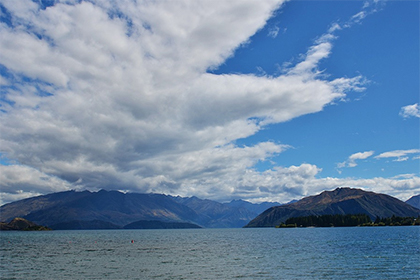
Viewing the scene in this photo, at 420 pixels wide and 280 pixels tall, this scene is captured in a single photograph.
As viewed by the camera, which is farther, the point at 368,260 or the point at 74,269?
the point at 368,260

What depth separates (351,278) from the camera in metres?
67.6

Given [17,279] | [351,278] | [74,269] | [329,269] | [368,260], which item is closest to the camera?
[351,278]

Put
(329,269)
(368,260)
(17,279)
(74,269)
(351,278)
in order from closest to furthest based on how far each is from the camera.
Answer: (351,278)
(17,279)
(329,269)
(74,269)
(368,260)

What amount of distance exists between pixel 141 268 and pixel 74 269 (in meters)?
17.7

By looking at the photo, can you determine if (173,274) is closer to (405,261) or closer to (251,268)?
(251,268)

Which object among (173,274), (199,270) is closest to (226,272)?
(199,270)

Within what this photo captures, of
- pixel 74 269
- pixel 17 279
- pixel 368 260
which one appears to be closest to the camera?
pixel 17 279

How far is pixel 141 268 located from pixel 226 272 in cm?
2374

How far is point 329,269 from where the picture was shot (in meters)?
78.5

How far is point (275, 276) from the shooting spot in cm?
7112

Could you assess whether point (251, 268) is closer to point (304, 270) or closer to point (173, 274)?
point (304, 270)

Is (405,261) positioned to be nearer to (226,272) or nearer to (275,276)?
(275,276)

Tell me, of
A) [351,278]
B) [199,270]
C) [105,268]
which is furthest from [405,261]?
[105,268]

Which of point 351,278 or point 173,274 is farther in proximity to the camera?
point 173,274
